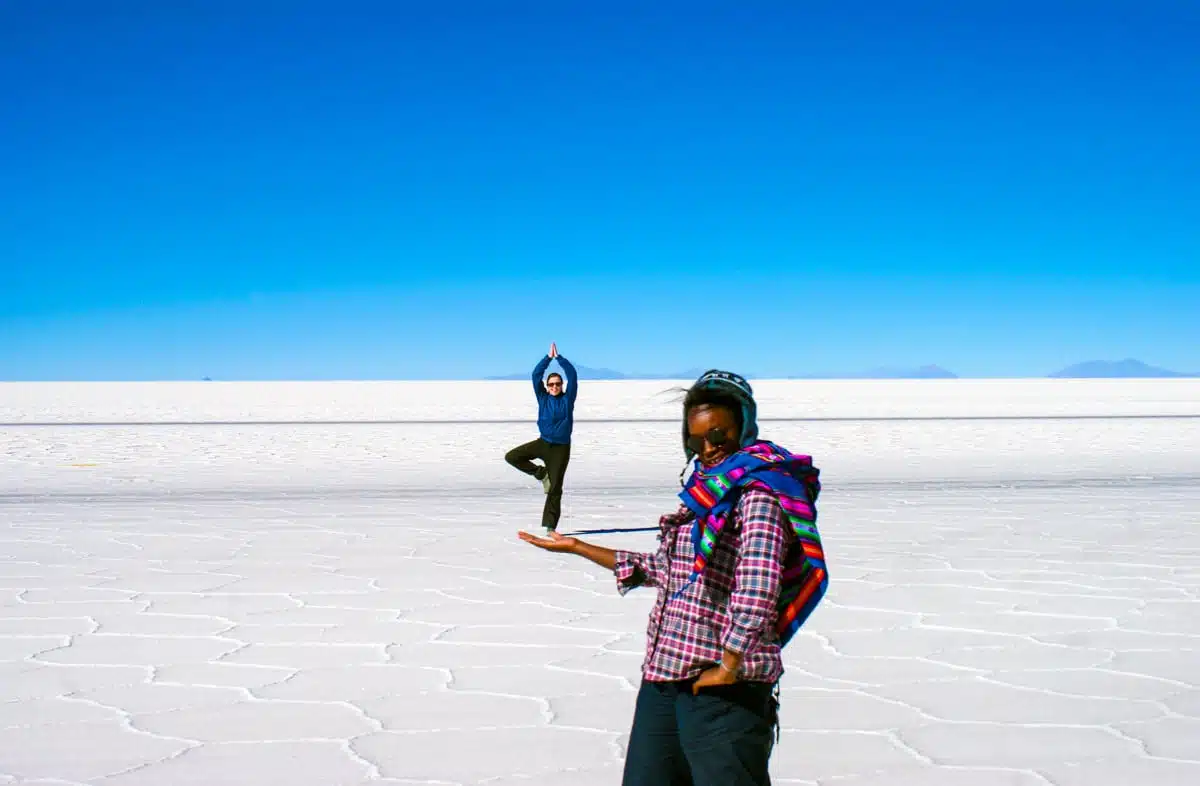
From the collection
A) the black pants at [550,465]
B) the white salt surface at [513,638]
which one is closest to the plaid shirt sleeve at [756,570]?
the white salt surface at [513,638]

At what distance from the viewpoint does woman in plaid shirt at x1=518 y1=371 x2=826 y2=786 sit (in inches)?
93.0

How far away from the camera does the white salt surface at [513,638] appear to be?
4.11 meters

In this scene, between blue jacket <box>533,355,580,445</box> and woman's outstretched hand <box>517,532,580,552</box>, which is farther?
blue jacket <box>533,355,580,445</box>

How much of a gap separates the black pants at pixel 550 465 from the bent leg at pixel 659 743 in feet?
22.4

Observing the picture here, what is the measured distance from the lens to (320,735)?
14.2 feet

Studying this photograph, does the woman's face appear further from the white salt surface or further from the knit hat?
the white salt surface

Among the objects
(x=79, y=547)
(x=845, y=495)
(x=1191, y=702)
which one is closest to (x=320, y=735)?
(x=1191, y=702)

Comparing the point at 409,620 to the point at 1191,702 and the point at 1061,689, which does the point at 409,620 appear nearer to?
the point at 1061,689

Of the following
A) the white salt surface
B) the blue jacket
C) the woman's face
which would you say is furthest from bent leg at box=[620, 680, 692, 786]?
the blue jacket

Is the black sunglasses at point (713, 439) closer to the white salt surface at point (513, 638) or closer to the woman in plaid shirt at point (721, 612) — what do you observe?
the woman in plaid shirt at point (721, 612)

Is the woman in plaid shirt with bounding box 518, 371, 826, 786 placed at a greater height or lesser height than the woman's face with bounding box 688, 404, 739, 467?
lesser

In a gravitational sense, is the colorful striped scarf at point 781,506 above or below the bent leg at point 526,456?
below

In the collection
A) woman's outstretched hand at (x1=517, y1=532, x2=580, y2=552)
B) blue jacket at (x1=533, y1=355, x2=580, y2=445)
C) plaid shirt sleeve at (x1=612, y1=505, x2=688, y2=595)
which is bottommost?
plaid shirt sleeve at (x1=612, y1=505, x2=688, y2=595)

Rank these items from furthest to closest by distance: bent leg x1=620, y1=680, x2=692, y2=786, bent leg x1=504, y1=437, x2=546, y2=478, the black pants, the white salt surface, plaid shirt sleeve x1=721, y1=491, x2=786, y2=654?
bent leg x1=504, y1=437, x2=546, y2=478 < the black pants < the white salt surface < bent leg x1=620, y1=680, x2=692, y2=786 < plaid shirt sleeve x1=721, y1=491, x2=786, y2=654
